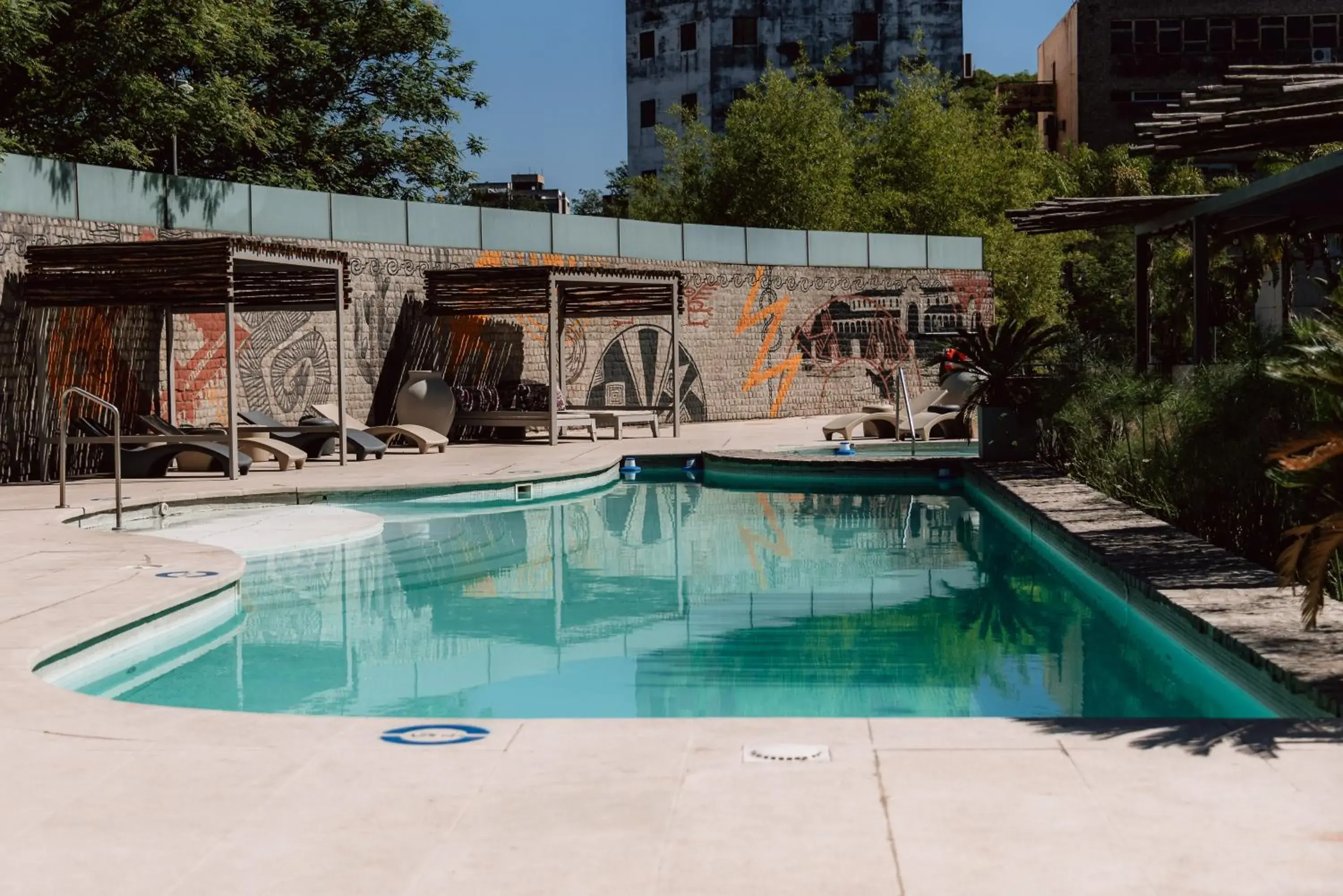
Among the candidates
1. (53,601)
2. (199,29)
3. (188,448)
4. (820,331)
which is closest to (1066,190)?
Answer: (820,331)

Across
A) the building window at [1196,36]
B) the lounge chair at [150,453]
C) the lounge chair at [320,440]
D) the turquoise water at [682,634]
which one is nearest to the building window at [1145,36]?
the building window at [1196,36]

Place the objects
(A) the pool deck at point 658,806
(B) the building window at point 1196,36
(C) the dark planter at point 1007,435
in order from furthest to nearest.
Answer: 1. (B) the building window at point 1196,36
2. (C) the dark planter at point 1007,435
3. (A) the pool deck at point 658,806

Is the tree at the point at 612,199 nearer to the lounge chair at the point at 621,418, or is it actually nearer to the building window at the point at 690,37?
the building window at the point at 690,37

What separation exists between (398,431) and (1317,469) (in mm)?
13130

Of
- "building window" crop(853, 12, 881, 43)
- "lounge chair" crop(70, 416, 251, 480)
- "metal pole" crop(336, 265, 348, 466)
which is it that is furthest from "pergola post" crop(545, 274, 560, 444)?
"building window" crop(853, 12, 881, 43)

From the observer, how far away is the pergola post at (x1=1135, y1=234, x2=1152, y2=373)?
16141 mm

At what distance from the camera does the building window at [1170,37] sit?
158 ft

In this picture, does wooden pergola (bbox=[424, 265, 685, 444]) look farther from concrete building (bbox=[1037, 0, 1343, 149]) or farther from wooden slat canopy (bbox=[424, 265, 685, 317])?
concrete building (bbox=[1037, 0, 1343, 149])

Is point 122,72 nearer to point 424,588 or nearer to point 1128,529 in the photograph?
point 424,588

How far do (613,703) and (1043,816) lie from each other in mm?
2931

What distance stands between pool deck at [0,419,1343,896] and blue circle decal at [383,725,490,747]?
0.06 metres

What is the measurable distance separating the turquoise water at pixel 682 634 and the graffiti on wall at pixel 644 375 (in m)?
10.6

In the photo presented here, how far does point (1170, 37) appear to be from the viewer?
4841 cm

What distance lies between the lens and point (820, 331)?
2505 centimetres
